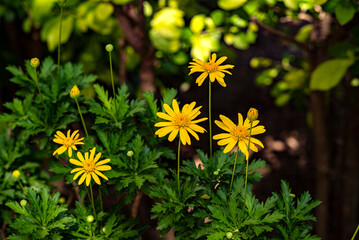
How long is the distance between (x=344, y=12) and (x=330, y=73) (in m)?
0.44

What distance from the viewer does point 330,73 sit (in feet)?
5.60

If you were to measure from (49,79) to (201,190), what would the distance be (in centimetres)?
68

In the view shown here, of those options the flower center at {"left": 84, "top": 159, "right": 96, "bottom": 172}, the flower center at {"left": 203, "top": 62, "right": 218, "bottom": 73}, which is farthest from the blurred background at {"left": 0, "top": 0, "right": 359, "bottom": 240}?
the flower center at {"left": 84, "top": 159, "right": 96, "bottom": 172}

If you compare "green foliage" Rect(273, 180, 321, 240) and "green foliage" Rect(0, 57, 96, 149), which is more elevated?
"green foliage" Rect(0, 57, 96, 149)

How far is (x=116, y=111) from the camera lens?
44.8 inches

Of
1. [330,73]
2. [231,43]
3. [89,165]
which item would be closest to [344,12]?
[330,73]

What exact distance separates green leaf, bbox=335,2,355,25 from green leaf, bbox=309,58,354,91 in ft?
1.32

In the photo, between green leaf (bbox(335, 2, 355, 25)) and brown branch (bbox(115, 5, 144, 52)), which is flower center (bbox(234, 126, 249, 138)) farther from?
brown branch (bbox(115, 5, 144, 52))

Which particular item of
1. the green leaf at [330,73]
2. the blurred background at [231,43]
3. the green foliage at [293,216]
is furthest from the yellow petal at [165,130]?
the green leaf at [330,73]

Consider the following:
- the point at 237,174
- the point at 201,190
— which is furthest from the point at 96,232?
the point at 237,174

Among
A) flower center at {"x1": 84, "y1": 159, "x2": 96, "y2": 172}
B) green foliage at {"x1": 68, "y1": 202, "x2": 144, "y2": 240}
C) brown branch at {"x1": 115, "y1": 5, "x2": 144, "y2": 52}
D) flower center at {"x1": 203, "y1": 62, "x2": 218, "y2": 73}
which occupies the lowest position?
green foliage at {"x1": 68, "y1": 202, "x2": 144, "y2": 240}

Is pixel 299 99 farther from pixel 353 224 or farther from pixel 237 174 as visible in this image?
pixel 237 174

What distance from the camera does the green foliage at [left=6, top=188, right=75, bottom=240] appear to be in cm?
98

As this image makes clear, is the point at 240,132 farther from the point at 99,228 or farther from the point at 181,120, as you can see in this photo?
the point at 99,228
